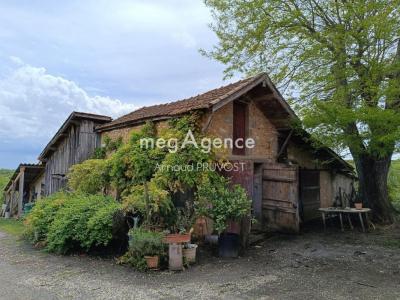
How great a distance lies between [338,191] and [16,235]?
13.2 meters

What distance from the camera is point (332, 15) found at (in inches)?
450

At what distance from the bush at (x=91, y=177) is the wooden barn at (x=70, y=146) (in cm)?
253

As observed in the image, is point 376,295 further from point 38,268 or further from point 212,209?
point 38,268

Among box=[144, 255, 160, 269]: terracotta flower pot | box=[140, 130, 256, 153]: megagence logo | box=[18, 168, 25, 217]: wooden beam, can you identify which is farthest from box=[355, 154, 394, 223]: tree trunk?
box=[18, 168, 25, 217]: wooden beam

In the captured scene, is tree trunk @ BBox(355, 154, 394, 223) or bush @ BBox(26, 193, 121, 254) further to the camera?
tree trunk @ BBox(355, 154, 394, 223)

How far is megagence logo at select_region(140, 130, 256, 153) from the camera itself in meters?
8.92

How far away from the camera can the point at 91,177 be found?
1098cm

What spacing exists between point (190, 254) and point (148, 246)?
99 cm

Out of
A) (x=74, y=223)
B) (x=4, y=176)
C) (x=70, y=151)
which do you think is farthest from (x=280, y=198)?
(x=4, y=176)

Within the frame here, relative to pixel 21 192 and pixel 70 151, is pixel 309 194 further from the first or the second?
pixel 21 192

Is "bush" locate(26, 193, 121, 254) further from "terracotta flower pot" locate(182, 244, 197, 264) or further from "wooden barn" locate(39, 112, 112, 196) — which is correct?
"wooden barn" locate(39, 112, 112, 196)

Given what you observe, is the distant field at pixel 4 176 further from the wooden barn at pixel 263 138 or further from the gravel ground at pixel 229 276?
the gravel ground at pixel 229 276

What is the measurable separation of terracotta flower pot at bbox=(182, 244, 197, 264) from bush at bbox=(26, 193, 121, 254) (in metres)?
1.77

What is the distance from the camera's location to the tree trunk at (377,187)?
1192 cm
